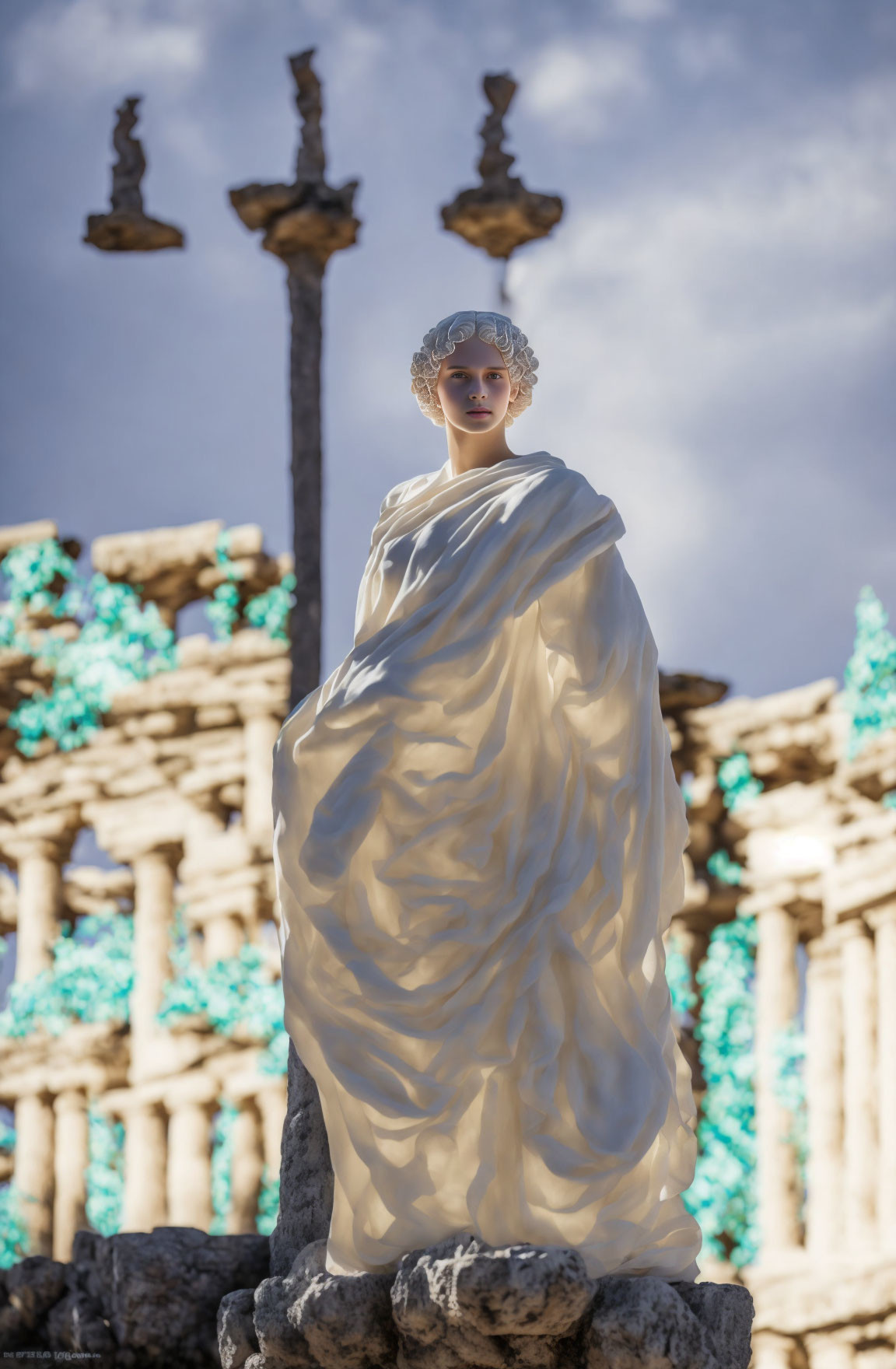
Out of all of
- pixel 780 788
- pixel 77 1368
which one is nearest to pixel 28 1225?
pixel 780 788

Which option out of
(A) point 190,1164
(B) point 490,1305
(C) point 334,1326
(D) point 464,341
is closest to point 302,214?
(A) point 190,1164

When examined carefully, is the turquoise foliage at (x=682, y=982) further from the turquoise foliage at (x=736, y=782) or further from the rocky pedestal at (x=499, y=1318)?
the rocky pedestal at (x=499, y=1318)

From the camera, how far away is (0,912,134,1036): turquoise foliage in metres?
12.6

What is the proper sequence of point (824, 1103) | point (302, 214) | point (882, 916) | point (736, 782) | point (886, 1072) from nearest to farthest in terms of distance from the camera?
point (886, 1072) < point (882, 916) < point (824, 1103) < point (302, 214) < point (736, 782)

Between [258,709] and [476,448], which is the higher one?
[258,709]

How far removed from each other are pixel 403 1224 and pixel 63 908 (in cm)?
1014

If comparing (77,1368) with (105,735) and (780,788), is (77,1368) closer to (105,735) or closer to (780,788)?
(780,788)

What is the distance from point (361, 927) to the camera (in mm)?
3488

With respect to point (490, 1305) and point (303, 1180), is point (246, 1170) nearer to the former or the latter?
point (303, 1180)

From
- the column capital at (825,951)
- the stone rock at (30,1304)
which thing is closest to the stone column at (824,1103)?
the column capital at (825,951)

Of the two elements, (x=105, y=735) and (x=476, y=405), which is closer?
(x=476, y=405)

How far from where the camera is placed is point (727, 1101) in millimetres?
10984

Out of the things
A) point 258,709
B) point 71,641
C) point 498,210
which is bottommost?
point 258,709

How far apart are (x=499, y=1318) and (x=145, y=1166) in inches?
372
